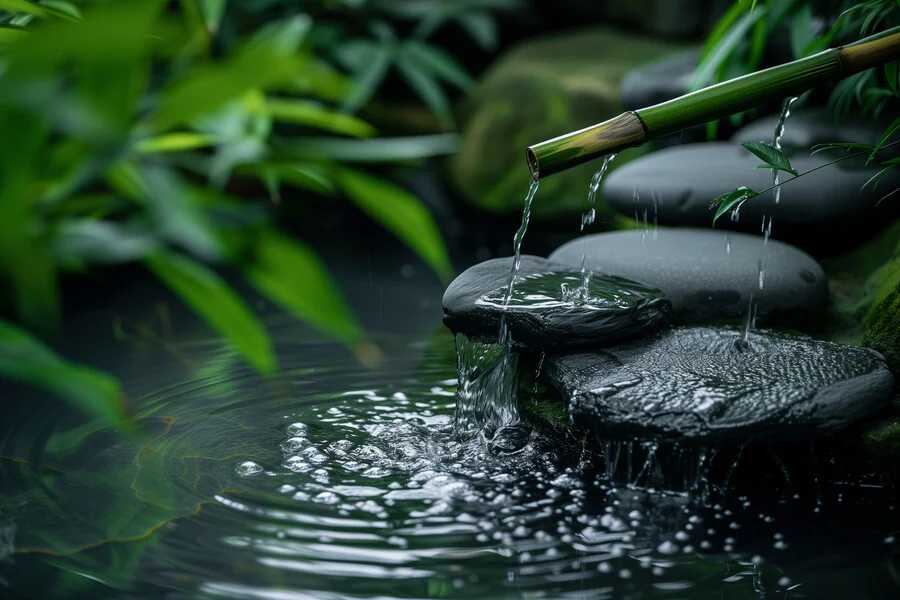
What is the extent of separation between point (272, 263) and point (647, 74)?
135 inches

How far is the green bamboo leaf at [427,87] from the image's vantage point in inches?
213

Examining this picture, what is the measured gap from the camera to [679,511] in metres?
1.76

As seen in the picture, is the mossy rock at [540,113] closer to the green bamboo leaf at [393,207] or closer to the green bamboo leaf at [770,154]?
the green bamboo leaf at [770,154]

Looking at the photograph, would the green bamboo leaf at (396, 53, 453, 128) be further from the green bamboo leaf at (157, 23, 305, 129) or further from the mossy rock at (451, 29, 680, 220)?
the green bamboo leaf at (157, 23, 305, 129)

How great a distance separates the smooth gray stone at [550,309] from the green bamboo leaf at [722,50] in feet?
2.52

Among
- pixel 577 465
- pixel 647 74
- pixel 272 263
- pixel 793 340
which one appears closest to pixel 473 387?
pixel 577 465

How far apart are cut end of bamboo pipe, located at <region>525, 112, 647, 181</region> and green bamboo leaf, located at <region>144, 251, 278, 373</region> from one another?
2.43 feet

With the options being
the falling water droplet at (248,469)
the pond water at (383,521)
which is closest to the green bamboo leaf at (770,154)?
the pond water at (383,521)

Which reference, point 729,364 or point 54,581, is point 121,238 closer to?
point 54,581

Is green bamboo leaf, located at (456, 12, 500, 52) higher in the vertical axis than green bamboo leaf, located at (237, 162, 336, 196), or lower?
higher

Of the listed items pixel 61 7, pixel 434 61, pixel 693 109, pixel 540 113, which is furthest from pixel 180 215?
pixel 434 61

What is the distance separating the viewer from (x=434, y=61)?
555 cm

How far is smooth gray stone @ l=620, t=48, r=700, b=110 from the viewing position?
3.63 metres

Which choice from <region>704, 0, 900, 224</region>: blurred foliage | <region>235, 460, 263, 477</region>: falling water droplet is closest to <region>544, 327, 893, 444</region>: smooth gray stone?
<region>704, 0, 900, 224</region>: blurred foliage
